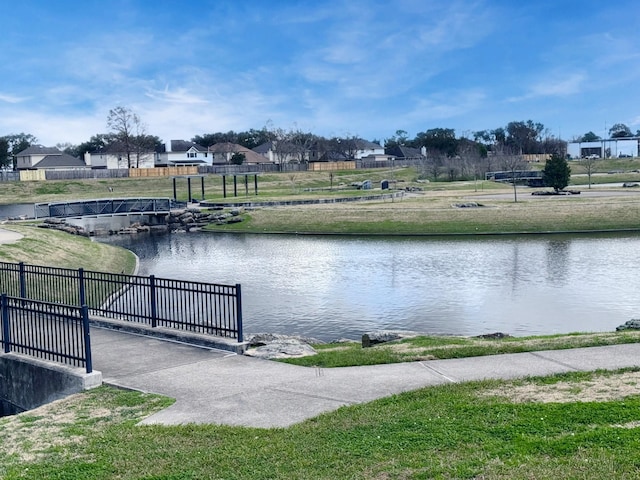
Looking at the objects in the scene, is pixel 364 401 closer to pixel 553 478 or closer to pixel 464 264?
pixel 553 478

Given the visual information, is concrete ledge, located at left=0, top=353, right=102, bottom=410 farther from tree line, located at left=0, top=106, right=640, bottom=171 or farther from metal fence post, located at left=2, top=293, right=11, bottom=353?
tree line, located at left=0, top=106, right=640, bottom=171

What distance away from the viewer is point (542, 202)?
60.1 meters

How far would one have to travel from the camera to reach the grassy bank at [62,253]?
1236 inches

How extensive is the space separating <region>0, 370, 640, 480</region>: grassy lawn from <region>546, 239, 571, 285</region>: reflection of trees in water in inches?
794

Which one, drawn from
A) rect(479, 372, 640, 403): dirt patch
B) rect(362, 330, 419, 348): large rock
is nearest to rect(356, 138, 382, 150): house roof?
rect(362, 330, 419, 348): large rock

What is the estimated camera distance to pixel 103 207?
61.4 metres

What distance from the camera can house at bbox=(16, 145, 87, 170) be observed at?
126 meters

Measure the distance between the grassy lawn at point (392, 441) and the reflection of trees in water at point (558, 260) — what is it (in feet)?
66.1

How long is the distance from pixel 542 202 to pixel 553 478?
56.3 meters

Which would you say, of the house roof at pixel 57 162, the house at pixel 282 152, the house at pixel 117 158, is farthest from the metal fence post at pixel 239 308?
the house at pixel 282 152

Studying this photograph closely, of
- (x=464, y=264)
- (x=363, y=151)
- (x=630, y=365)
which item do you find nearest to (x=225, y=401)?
(x=630, y=365)

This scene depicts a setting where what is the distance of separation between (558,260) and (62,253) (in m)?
24.9

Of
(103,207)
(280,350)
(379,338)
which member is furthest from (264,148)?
(280,350)

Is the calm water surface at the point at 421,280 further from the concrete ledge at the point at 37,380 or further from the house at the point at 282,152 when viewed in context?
the house at the point at 282,152
